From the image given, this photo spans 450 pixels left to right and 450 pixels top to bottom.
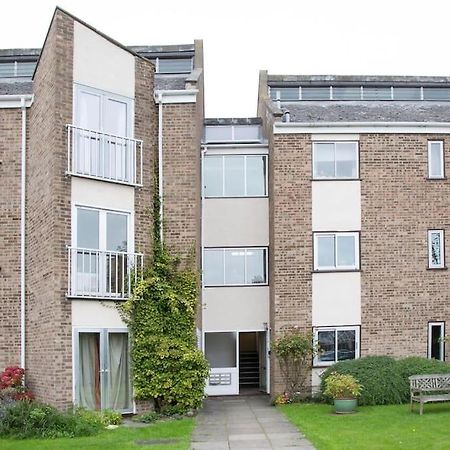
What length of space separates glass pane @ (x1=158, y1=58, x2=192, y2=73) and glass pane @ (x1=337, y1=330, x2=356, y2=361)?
10820 millimetres

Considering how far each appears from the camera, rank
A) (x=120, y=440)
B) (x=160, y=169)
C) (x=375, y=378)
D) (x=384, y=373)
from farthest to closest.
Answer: (x=384, y=373) < (x=375, y=378) < (x=160, y=169) < (x=120, y=440)

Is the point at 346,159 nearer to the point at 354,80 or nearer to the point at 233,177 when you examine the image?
the point at 233,177

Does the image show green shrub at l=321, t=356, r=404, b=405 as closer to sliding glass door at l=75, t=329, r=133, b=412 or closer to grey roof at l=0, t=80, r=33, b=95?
sliding glass door at l=75, t=329, r=133, b=412

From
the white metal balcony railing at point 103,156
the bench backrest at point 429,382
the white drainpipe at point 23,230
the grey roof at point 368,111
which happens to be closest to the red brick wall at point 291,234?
the grey roof at point 368,111

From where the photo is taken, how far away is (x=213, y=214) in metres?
25.6

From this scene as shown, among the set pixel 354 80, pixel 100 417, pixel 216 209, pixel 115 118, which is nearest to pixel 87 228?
pixel 115 118

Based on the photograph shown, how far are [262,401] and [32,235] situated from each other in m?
8.55

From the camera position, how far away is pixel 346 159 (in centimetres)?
2488

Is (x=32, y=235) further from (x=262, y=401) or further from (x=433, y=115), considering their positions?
(x=433, y=115)

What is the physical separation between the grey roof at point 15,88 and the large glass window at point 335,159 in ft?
28.4

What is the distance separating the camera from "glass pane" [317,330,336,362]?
24.2 metres

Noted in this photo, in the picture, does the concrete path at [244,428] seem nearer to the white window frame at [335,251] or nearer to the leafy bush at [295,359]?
the leafy bush at [295,359]

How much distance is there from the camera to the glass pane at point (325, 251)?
2466 cm

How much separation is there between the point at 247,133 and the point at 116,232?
349 inches
